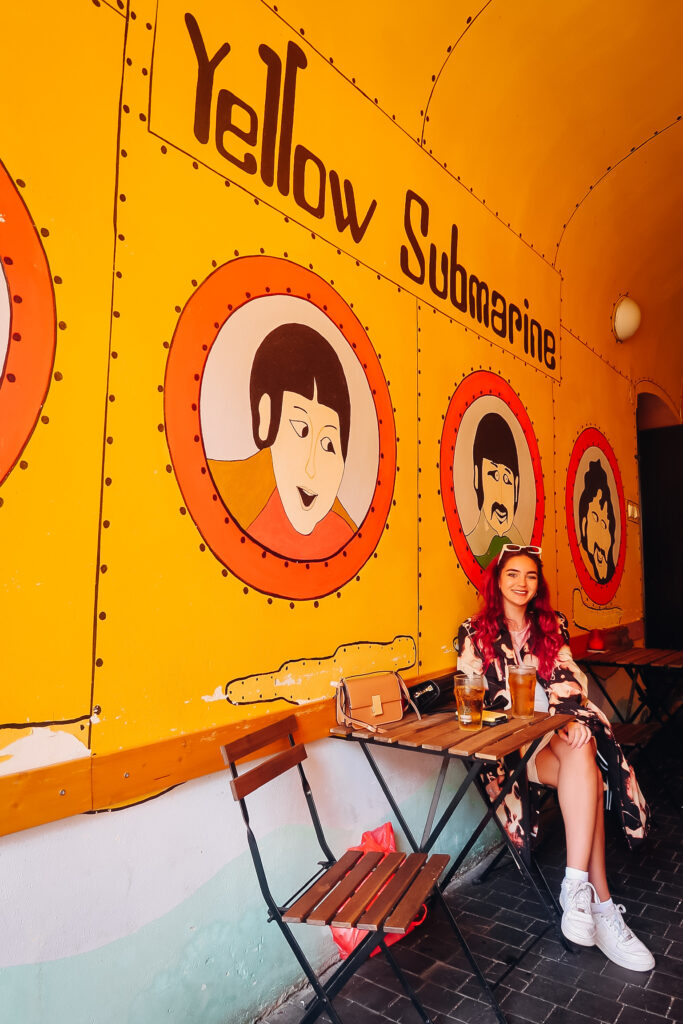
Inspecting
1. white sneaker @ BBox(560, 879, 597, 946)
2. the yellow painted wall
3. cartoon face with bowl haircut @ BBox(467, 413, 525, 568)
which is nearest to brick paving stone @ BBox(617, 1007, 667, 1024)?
white sneaker @ BBox(560, 879, 597, 946)

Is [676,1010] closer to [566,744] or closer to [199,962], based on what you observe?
[566,744]

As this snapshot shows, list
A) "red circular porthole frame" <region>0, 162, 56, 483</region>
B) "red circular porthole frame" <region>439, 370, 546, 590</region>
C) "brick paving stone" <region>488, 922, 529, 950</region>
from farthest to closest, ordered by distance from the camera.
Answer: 1. "red circular porthole frame" <region>439, 370, 546, 590</region>
2. "brick paving stone" <region>488, 922, 529, 950</region>
3. "red circular porthole frame" <region>0, 162, 56, 483</region>

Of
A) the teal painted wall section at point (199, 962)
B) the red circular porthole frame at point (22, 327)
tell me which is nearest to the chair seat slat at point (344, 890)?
the teal painted wall section at point (199, 962)

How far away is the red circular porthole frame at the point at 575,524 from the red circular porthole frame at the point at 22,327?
3830mm

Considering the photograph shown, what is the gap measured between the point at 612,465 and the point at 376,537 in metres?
3.41

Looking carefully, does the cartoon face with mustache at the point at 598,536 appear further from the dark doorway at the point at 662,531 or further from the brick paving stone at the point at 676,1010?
the brick paving stone at the point at 676,1010

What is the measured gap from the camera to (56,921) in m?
1.64

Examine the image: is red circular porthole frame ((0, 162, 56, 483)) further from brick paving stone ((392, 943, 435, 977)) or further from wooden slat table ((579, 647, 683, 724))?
wooden slat table ((579, 647, 683, 724))

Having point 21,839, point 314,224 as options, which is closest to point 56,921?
point 21,839

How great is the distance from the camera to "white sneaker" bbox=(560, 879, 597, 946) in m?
2.42

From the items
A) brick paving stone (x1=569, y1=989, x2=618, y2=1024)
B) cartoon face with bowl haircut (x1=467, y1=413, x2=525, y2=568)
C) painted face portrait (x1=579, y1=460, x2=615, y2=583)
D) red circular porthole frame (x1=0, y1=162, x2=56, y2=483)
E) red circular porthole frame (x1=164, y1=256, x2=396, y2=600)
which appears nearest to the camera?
red circular porthole frame (x1=0, y1=162, x2=56, y2=483)

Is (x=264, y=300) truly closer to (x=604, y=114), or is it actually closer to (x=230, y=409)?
(x=230, y=409)

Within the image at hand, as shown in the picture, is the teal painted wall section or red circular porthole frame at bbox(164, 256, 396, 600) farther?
red circular porthole frame at bbox(164, 256, 396, 600)

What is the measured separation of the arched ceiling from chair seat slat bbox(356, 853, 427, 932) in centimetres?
304
